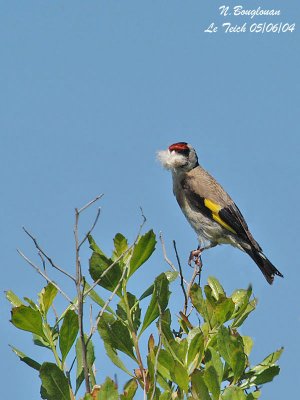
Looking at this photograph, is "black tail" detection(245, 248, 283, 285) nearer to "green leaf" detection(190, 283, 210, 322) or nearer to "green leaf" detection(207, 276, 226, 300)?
"green leaf" detection(207, 276, 226, 300)

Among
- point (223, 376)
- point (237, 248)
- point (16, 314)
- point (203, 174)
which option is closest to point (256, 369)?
point (223, 376)

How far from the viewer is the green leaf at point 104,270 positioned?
3.54 meters

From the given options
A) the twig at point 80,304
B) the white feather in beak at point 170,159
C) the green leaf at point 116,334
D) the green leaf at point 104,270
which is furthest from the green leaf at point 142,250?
the white feather in beak at point 170,159

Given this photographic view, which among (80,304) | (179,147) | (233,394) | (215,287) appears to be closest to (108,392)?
(80,304)

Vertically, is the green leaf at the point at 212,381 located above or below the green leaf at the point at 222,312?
below

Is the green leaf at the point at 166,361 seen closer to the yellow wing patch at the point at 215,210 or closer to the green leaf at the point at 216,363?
the green leaf at the point at 216,363

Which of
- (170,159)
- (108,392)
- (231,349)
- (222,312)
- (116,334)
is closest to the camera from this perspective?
(108,392)

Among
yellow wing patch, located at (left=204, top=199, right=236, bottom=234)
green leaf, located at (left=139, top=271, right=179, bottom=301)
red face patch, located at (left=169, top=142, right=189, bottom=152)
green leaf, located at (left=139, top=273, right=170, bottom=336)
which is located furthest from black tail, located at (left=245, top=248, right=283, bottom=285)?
green leaf, located at (left=139, top=273, right=170, bottom=336)

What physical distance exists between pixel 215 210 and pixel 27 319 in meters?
5.46

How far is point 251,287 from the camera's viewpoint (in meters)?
3.90

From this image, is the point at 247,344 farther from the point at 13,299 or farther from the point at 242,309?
the point at 13,299

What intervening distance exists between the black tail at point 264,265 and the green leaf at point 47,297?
456cm

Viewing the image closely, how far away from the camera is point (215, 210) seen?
345 inches

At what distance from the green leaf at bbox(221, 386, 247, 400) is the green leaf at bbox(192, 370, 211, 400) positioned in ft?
0.20
